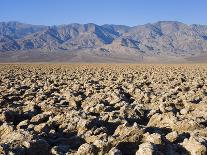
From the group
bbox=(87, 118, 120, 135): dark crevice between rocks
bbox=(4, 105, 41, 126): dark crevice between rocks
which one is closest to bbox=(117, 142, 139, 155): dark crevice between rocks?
bbox=(87, 118, 120, 135): dark crevice between rocks

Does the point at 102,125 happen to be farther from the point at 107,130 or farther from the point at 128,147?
the point at 128,147

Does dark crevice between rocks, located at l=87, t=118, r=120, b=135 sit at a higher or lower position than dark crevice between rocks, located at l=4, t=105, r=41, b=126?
higher

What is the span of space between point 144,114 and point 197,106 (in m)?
1.44

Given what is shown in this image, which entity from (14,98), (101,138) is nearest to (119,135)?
(101,138)

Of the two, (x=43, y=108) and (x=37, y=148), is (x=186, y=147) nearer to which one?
(x=37, y=148)

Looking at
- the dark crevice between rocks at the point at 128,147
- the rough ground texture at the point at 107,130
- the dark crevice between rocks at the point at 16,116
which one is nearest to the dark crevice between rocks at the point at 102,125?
the rough ground texture at the point at 107,130

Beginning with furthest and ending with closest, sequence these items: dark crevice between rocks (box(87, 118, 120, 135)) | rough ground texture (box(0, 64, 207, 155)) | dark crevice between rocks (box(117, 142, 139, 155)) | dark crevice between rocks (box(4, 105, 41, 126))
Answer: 1. dark crevice between rocks (box(4, 105, 41, 126))
2. dark crevice between rocks (box(87, 118, 120, 135))
3. dark crevice between rocks (box(117, 142, 139, 155))
4. rough ground texture (box(0, 64, 207, 155))

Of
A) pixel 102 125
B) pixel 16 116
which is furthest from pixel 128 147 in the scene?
pixel 16 116

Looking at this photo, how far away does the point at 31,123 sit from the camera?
7191mm

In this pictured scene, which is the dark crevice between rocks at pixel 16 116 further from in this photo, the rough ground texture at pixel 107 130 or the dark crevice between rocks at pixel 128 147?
the dark crevice between rocks at pixel 128 147

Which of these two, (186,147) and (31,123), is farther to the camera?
(31,123)

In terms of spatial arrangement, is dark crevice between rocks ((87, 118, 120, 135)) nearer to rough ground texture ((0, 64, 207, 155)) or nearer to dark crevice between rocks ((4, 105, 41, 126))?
rough ground texture ((0, 64, 207, 155))

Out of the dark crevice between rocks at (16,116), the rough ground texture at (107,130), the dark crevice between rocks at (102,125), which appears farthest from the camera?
the dark crevice between rocks at (16,116)

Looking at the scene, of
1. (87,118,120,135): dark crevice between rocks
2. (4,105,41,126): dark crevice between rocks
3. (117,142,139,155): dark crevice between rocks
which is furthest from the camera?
(4,105,41,126): dark crevice between rocks
